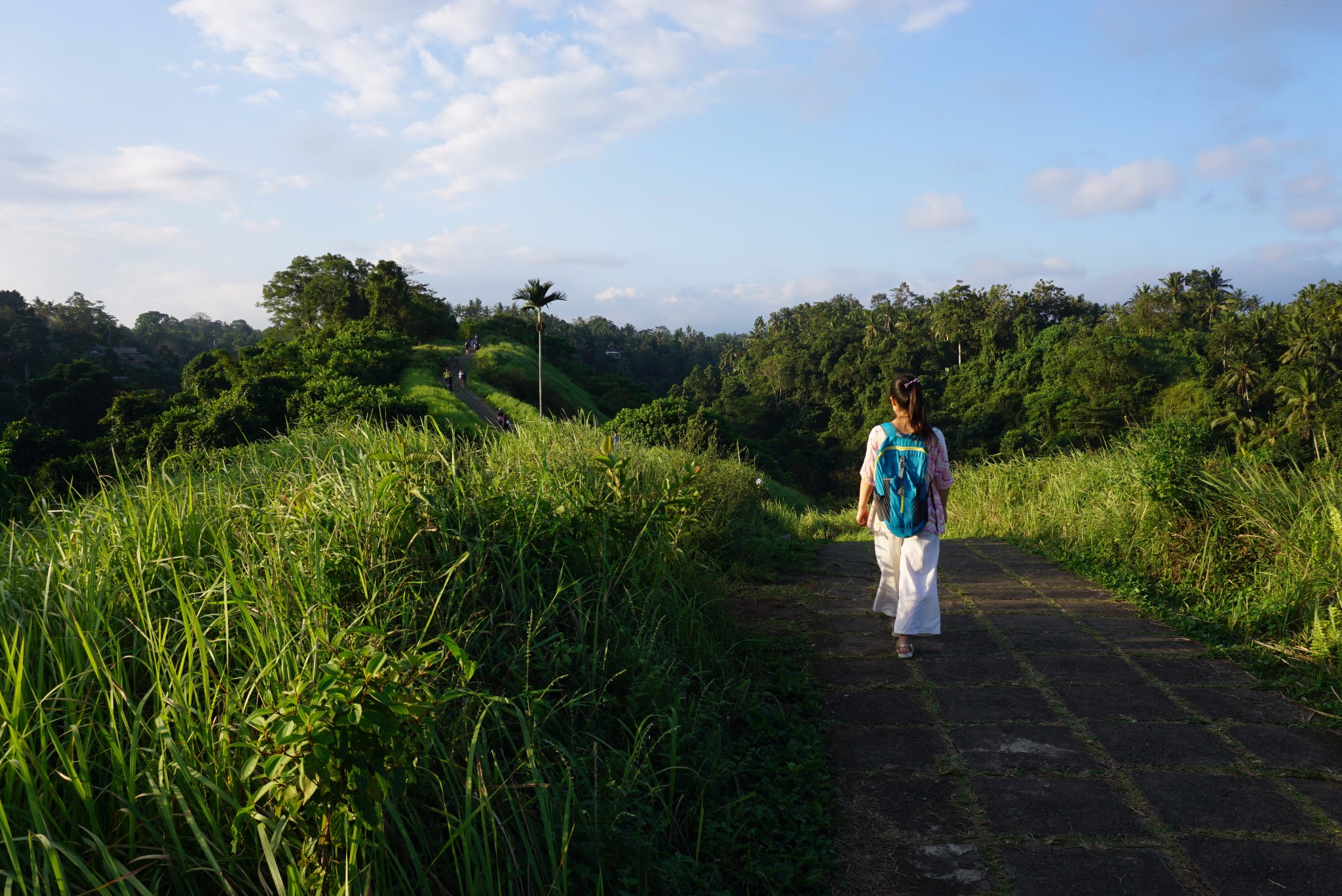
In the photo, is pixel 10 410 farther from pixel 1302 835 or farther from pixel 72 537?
pixel 1302 835

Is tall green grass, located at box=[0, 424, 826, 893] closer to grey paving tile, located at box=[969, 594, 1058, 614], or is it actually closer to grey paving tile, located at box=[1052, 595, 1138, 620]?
grey paving tile, located at box=[969, 594, 1058, 614]

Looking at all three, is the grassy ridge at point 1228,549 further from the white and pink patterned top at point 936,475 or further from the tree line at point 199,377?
the tree line at point 199,377

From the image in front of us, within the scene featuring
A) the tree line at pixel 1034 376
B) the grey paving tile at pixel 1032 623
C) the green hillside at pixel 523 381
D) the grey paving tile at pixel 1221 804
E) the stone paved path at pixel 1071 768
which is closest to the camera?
the stone paved path at pixel 1071 768

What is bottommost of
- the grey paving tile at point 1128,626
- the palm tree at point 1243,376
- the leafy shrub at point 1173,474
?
the grey paving tile at point 1128,626

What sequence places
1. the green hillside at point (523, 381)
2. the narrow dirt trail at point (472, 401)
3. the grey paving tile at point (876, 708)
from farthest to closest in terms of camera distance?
the green hillside at point (523, 381), the narrow dirt trail at point (472, 401), the grey paving tile at point (876, 708)

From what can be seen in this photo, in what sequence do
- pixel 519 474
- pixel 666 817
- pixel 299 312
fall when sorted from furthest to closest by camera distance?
pixel 299 312
pixel 519 474
pixel 666 817

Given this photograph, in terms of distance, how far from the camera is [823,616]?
4.69m

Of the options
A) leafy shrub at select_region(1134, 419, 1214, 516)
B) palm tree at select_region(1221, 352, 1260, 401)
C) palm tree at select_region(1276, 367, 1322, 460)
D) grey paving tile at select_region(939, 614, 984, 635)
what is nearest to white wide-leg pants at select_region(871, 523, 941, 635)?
grey paving tile at select_region(939, 614, 984, 635)

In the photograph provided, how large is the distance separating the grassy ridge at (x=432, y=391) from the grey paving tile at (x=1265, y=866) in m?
16.4

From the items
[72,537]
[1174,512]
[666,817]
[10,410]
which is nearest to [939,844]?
[666,817]

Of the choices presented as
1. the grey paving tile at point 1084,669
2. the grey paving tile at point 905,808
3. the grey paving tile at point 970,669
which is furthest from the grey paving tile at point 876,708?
the grey paving tile at point 1084,669

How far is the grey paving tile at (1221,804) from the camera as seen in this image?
2.36 meters

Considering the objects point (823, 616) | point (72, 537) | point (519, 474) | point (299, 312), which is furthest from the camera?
point (299, 312)

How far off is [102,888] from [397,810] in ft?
1.82
